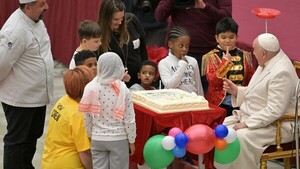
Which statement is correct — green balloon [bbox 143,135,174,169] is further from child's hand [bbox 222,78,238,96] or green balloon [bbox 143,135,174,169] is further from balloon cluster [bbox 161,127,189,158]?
child's hand [bbox 222,78,238,96]

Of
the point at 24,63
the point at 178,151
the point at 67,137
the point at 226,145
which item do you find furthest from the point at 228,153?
the point at 24,63

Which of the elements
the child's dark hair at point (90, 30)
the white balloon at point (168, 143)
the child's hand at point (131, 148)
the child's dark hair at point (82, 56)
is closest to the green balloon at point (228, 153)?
the white balloon at point (168, 143)

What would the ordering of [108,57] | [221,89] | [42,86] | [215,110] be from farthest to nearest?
1. [221,89]
2. [42,86]
3. [215,110]
4. [108,57]

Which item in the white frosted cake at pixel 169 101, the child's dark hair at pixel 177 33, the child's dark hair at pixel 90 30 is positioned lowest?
the white frosted cake at pixel 169 101

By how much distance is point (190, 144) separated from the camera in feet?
17.3

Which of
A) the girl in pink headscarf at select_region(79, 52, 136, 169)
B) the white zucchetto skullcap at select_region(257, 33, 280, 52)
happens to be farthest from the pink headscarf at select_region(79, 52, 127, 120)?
the white zucchetto skullcap at select_region(257, 33, 280, 52)

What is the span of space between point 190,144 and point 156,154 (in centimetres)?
26

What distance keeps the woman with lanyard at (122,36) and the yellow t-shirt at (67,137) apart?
1073 millimetres

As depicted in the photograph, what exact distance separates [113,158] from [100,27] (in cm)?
153

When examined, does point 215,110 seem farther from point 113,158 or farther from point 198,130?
point 113,158

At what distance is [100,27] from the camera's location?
246 inches

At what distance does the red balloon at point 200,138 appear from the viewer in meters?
5.24

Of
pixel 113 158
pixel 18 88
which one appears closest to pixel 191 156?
pixel 113 158

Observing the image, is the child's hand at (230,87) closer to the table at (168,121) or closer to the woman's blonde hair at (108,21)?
the table at (168,121)
